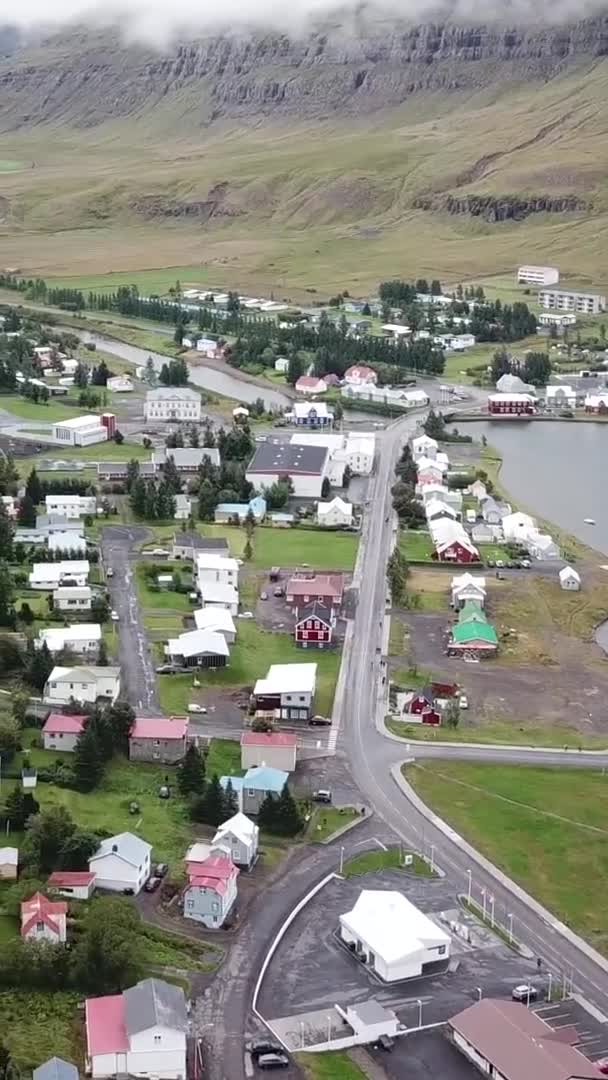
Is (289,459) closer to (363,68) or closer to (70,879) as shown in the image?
(70,879)

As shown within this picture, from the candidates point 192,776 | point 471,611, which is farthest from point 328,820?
point 471,611

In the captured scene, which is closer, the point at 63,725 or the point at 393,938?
the point at 393,938

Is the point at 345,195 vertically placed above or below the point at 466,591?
above

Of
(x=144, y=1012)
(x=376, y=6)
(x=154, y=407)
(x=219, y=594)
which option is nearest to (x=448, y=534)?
(x=219, y=594)

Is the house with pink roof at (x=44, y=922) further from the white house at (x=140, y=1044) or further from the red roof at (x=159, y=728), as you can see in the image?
the red roof at (x=159, y=728)

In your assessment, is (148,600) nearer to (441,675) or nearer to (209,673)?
(209,673)

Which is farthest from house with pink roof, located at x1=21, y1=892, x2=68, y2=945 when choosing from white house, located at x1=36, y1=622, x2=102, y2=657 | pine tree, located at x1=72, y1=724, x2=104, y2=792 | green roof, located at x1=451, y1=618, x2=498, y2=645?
green roof, located at x1=451, y1=618, x2=498, y2=645

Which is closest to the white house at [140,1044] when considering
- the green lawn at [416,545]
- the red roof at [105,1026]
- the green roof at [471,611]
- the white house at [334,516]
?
the red roof at [105,1026]
